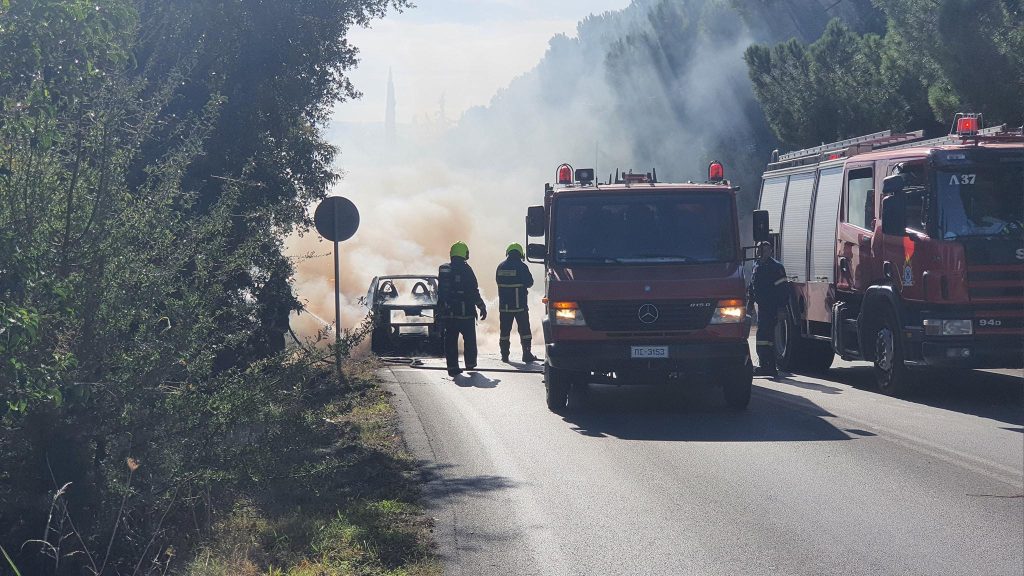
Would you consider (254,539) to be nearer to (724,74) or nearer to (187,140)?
(187,140)

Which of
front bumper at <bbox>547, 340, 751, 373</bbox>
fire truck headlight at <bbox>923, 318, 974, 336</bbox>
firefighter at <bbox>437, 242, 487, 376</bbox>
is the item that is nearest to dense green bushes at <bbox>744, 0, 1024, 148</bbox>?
fire truck headlight at <bbox>923, 318, 974, 336</bbox>

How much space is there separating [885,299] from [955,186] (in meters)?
1.51

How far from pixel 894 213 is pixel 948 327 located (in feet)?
4.32

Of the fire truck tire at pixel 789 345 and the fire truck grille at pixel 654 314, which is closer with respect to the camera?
the fire truck grille at pixel 654 314

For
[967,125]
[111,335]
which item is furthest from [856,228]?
[111,335]

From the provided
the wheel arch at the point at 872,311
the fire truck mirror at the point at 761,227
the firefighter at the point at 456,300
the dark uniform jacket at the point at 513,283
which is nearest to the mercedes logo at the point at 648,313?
the fire truck mirror at the point at 761,227

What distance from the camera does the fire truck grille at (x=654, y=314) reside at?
1158 centimetres

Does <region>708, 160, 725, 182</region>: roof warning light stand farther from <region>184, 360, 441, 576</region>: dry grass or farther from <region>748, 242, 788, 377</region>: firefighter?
<region>184, 360, 441, 576</region>: dry grass

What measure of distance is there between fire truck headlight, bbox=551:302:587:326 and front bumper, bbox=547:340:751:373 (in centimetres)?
21

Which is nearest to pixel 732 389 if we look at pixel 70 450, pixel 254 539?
pixel 254 539

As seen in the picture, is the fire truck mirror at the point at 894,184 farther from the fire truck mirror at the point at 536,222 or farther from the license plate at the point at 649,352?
the fire truck mirror at the point at 536,222

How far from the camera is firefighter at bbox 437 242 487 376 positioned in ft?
54.1

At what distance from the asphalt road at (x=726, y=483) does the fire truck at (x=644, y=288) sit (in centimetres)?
54

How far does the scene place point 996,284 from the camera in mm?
12055
